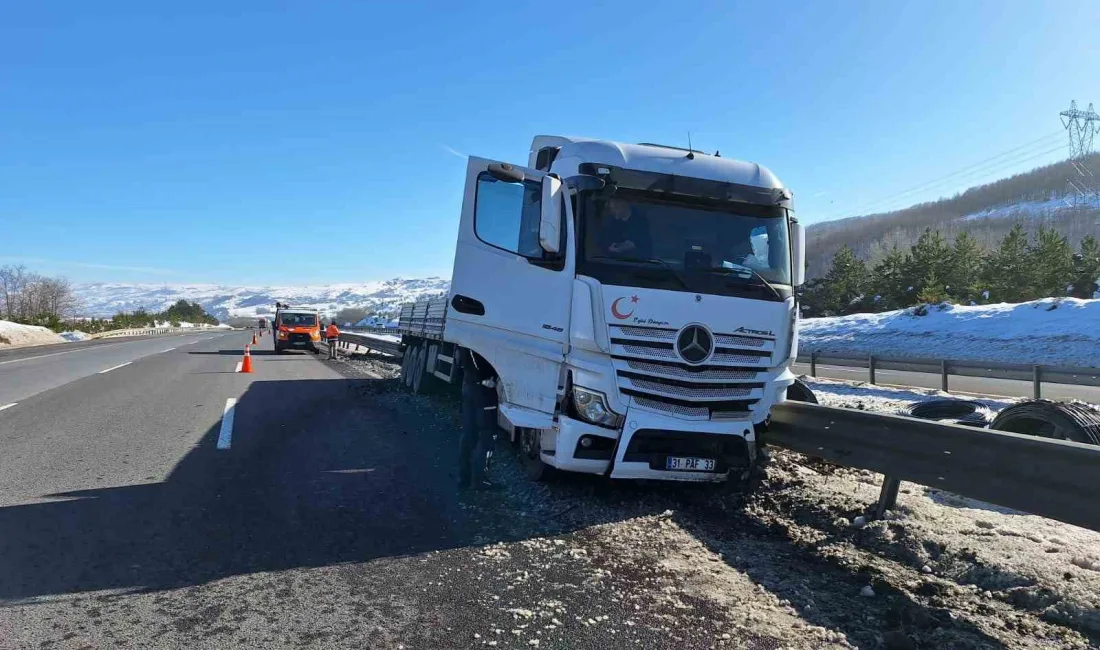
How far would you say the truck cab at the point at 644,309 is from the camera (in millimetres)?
5648

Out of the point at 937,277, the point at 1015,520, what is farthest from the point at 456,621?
the point at 937,277

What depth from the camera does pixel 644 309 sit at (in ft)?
18.5

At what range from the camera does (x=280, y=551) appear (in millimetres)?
4789

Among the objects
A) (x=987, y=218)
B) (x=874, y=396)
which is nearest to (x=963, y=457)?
(x=874, y=396)

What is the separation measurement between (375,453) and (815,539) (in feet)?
16.3

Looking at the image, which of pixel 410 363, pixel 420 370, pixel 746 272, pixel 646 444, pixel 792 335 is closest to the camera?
pixel 646 444

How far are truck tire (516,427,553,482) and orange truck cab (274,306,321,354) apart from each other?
25.9 meters

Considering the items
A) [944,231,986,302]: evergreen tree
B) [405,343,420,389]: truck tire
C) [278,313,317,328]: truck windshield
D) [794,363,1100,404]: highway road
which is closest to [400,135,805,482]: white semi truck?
[405,343,420,389]: truck tire

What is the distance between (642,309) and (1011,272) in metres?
47.3

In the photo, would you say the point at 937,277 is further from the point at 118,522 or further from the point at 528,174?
the point at 118,522

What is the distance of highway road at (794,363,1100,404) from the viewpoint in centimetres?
1601

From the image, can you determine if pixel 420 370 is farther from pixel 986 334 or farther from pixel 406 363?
pixel 986 334

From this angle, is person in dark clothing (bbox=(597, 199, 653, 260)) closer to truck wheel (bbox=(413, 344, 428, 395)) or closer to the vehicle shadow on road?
the vehicle shadow on road

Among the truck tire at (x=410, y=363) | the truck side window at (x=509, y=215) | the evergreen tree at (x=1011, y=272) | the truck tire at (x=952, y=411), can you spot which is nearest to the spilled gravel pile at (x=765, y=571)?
the truck tire at (x=952, y=411)
